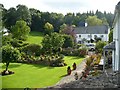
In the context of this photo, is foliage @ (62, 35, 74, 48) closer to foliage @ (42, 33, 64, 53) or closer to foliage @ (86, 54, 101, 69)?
foliage @ (42, 33, 64, 53)

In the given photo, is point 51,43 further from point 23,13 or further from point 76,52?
point 23,13

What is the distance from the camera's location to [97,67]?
3055 cm

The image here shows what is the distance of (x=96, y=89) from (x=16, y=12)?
72808mm

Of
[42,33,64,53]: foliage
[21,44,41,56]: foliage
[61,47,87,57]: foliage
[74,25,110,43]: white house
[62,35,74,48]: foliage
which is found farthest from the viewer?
[74,25,110,43]: white house

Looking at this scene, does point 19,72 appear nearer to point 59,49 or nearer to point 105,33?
point 59,49

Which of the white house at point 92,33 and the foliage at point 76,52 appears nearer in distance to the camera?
the foliage at point 76,52

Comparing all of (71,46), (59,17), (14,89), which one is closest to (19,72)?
(14,89)

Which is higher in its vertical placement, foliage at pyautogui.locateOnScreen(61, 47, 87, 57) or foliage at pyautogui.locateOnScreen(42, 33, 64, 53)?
foliage at pyautogui.locateOnScreen(42, 33, 64, 53)

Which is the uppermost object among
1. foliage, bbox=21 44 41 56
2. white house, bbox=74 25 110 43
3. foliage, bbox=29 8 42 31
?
foliage, bbox=29 8 42 31

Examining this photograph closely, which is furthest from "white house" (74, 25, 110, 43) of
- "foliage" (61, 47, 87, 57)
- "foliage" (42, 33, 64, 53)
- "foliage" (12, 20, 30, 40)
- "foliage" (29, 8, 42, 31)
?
"foliage" (42, 33, 64, 53)

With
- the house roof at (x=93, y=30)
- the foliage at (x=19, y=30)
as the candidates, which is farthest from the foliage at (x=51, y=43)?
the house roof at (x=93, y=30)

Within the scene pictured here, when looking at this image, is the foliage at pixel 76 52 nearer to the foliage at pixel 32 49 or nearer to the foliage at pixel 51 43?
the foliage at pixel 51 43

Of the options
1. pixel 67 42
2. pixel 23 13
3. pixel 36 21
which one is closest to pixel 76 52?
pixel 67 42

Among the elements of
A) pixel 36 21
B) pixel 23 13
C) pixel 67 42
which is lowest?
pixel 67 42
